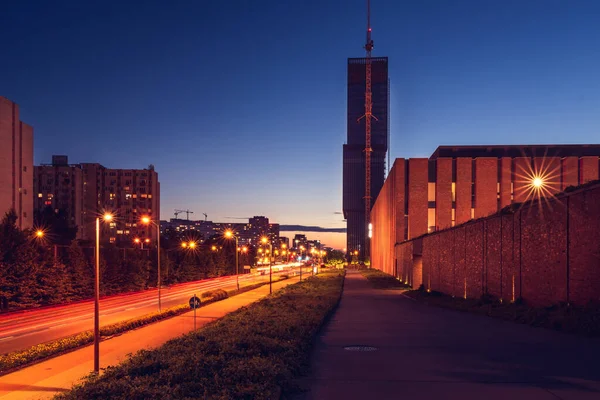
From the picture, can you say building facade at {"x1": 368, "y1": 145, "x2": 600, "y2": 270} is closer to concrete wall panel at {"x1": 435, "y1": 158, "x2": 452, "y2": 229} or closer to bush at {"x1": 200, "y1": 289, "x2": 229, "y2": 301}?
concrete wall panel at {"x1": 435, "y1": 158, "x2": 452, "y2": 229}

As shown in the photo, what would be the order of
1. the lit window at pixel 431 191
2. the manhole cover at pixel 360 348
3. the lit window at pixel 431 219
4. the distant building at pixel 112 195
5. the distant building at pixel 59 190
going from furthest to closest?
the distant building at pixel 112 195
the distant building at pixel 59 190
the lit window at pixel 431 191
the lit window at pixel 431 219
the manhole cover at pixel 360 348

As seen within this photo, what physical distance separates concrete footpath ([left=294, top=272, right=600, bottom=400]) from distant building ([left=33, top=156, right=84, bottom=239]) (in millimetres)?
140415

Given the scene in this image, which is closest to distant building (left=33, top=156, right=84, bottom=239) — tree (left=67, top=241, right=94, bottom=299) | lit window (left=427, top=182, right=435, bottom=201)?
tree (left=67, top=241, right=94, bottom=299)

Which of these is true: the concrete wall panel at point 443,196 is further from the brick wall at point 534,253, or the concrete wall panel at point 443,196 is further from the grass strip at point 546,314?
the grass strip at point 546,314

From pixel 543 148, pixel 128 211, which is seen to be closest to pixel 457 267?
pixel 543 148

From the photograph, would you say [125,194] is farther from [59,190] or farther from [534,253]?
[534,253]

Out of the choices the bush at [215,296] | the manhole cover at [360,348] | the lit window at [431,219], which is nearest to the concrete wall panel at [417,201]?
the lit window at [431,219]

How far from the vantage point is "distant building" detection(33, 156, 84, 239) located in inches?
5595

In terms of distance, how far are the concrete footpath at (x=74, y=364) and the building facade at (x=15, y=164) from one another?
2051 inches

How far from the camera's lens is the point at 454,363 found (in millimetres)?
12438

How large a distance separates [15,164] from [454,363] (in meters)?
72.9

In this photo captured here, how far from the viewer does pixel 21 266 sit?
32.4m

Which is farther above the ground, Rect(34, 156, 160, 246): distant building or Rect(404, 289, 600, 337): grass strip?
Rect(34, 156, 160, 246): distant building

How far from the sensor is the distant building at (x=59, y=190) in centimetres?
14212
